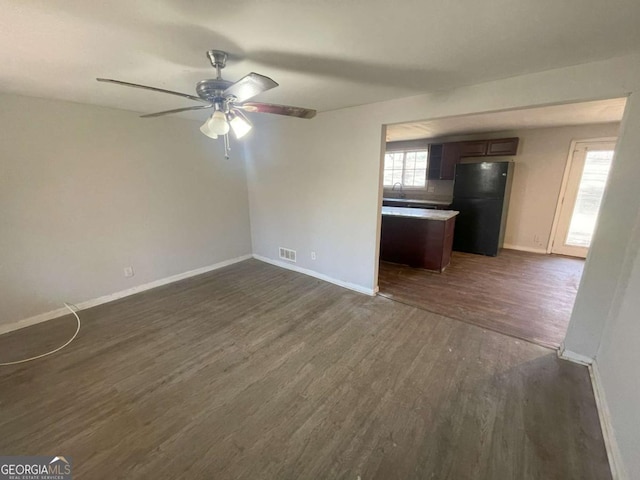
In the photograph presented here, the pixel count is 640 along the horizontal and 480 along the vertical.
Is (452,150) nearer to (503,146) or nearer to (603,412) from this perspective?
(503,146)

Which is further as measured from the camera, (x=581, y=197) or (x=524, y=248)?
(x=524, y=248)

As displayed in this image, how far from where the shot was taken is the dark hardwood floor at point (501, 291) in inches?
103

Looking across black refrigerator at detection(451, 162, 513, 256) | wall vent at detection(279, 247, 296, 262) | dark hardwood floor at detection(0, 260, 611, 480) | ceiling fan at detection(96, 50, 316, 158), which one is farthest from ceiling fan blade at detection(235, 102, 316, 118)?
black refrigerator at detection(451, 162, 513, 256)

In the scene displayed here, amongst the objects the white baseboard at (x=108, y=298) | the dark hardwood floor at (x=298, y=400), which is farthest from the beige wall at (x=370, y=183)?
the white baseboard at (x=108, y=298)

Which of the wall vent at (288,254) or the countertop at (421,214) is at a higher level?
the countertop at (421,214)

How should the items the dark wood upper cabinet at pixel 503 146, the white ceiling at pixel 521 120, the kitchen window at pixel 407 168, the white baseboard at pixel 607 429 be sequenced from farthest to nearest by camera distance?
the kitchen window at pixel 407 168, the dark wood upper cabinet at pixel 503 146, the white ceiling at pixel 521 120, the white baseboard at pixel 607 429

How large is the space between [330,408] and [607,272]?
2.21 meters

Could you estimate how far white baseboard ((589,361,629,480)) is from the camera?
1.30m

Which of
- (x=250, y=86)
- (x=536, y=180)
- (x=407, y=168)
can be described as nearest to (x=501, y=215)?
(x=536, y=180)

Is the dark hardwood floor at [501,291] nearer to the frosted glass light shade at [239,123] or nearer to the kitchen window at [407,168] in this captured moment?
the kitchen window at [407,168]

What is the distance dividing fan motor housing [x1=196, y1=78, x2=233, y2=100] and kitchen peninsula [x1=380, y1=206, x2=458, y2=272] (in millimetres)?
3030

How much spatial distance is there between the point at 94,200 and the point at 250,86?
8.54ft

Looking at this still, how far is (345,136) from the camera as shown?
3117mm

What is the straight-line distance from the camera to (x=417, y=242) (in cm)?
407
